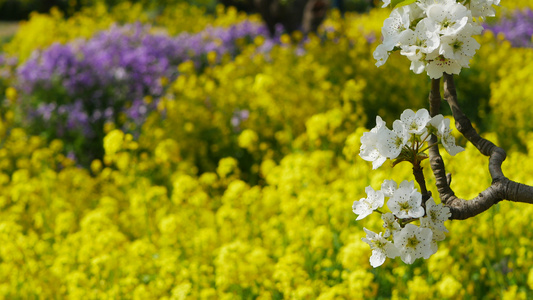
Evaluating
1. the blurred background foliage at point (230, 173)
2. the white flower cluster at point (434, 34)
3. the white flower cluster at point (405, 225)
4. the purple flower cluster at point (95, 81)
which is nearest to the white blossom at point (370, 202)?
the white flower cluster at point (405, 225)

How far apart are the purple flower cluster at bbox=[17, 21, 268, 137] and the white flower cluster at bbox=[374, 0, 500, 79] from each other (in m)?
4.41

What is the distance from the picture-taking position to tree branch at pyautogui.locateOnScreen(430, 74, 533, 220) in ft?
4.07

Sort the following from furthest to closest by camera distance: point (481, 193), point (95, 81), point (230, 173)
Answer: point (95, 81) < point (230, 173) < point (481, 193)

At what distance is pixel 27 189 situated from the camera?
362 centimetres

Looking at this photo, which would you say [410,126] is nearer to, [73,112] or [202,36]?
[73,112]

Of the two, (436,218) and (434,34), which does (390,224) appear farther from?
(434,34)

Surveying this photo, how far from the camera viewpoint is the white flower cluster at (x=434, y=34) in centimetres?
114

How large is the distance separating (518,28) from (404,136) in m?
6.97

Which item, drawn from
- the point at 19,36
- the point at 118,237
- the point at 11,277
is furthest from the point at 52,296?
the point at 19,36

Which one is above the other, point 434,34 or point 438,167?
point 434,34

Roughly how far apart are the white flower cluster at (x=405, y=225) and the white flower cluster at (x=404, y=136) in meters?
0.07

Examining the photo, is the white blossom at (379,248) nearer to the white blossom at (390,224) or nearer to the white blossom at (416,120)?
the white blossom at (390,224)

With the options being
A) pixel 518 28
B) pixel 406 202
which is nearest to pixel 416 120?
pixel 406 202

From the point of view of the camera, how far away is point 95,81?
6.09 meters
